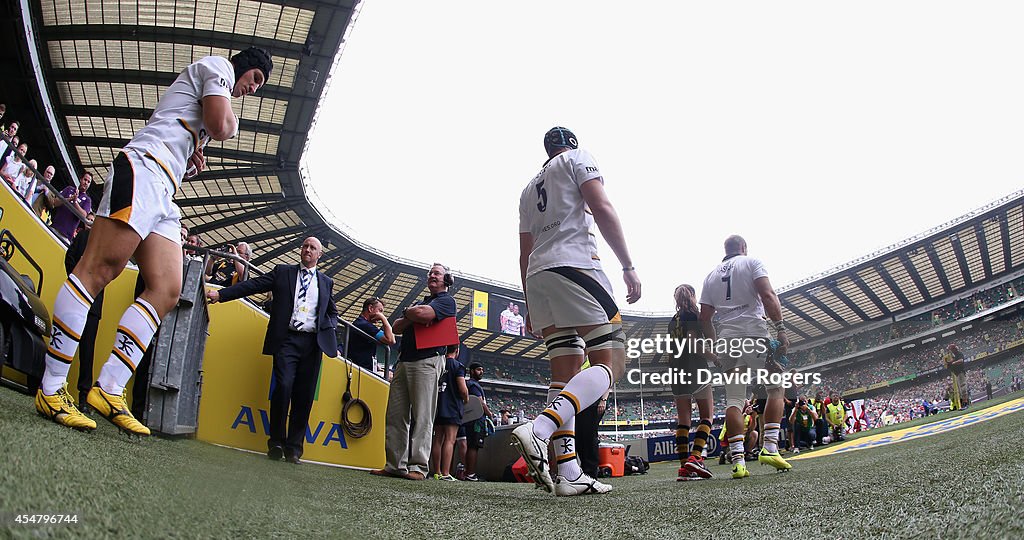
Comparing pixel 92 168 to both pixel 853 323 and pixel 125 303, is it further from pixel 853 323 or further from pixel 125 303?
pixel 853 323

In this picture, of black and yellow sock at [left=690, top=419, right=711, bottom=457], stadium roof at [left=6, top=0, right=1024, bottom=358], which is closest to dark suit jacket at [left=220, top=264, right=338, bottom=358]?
black and yellow sock at [left=690, top=419, right=711, bottom=457]

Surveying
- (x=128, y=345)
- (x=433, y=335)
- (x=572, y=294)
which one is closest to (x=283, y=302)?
(x=433, y=335)

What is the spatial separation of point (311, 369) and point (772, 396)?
11.4ft

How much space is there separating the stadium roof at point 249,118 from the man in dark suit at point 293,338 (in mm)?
11077

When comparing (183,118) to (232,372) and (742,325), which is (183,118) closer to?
(232,372)

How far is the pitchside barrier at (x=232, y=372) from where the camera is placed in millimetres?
3637

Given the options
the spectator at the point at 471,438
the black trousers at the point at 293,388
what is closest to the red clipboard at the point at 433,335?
the black trousers at the point at 293,388

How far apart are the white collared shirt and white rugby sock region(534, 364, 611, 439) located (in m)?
2.25

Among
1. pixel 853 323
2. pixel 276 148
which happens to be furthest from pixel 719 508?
pixel 853 323

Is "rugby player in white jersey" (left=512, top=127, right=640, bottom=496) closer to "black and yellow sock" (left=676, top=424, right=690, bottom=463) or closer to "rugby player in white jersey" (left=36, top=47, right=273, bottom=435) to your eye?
"rugby player in white jersey" (left=36, top=47, right=273, bottom=435)

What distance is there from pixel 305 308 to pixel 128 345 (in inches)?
73.9

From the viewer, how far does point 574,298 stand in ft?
8.48

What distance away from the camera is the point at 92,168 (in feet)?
61.8

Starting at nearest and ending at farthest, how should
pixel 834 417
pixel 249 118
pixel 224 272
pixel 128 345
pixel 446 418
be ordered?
1. pixel 128 345
2. pixel 446 418
3. pixel 224 272
4. pixel 834 417
5. pixel 249 118
